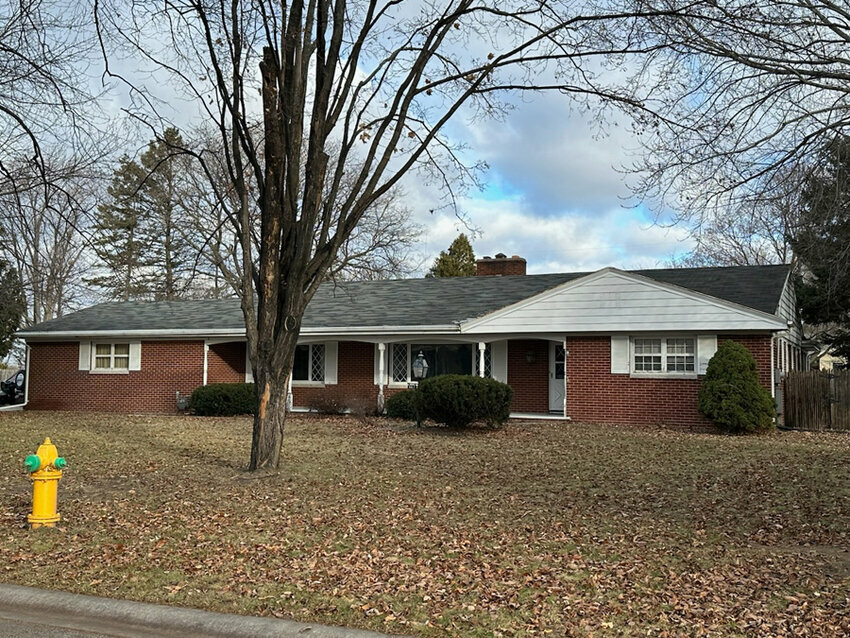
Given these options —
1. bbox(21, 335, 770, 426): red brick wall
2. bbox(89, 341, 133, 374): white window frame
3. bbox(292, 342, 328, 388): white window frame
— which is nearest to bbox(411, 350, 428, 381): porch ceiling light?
bbox(21, 335, 770, 426): red brick wall

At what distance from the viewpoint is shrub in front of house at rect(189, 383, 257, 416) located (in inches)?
893

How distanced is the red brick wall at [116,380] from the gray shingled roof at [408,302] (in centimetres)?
76

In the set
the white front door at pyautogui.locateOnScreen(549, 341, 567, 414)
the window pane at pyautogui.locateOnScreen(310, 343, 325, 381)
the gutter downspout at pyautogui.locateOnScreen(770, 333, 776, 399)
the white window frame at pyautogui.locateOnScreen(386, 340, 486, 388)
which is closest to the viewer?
the gutter downspout at pyautogui.locateOnScreen(770, 333, 776, 399)

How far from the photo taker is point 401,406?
21.0m

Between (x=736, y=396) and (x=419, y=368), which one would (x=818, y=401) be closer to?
(x=736, y=396)

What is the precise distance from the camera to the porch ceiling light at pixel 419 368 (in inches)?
932

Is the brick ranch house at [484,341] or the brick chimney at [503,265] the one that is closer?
the brick ranch house at [484,341]

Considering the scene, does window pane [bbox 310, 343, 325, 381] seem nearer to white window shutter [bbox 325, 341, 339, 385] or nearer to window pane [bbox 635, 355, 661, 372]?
white window shutter [bbox 325, 341, 339, 385]

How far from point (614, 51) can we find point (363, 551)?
717cm

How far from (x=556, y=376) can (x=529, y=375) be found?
2.58 ft

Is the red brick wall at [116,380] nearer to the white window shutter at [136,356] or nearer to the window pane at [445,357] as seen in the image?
the white window shutter at [136,356]

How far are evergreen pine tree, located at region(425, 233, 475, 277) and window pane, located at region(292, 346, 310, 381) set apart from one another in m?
21.8

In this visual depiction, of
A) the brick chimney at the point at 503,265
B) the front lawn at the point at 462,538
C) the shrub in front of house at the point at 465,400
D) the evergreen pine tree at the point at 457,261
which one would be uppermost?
the evergreen pine tree at the point at 457,261

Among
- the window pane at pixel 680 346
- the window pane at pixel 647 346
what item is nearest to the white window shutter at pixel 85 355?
the window pane at pixel 647 346
